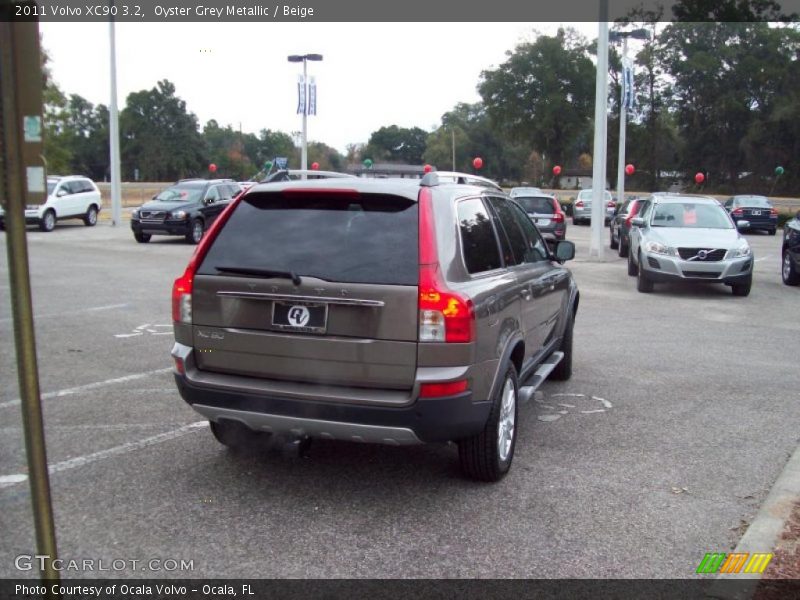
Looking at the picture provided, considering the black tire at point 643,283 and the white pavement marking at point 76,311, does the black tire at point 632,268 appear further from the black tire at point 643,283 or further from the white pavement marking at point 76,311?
the white pavement marking at point 76,311

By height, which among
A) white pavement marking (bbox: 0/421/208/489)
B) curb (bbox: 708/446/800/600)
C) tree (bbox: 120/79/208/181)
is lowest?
curb (bbox: 708/446/800/600)

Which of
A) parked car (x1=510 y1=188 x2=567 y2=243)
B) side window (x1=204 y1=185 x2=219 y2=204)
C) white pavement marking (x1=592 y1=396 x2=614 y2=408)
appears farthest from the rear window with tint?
side window (x1=204 y1=185 x2=219 y2=204)

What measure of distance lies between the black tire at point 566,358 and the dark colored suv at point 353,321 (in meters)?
2.41

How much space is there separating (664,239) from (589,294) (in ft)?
5.15

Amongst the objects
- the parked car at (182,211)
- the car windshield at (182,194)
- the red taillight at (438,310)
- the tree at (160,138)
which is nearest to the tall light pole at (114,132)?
the car windshield at (182,194)

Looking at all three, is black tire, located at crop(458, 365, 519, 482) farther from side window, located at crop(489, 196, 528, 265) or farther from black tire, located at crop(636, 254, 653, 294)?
black tire, located at crop(636, 254, 653, 294)

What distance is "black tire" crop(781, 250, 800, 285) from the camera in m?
15.3

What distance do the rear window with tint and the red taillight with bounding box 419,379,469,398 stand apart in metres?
0.56

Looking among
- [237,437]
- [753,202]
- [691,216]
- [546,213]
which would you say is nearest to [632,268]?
[691,216]

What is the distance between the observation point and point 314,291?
14.5ft

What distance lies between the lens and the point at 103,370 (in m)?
7.71

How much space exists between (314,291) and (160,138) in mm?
91107

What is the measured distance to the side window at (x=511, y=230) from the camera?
227 inches

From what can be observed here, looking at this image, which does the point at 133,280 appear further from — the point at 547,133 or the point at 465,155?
the point at 465,155
